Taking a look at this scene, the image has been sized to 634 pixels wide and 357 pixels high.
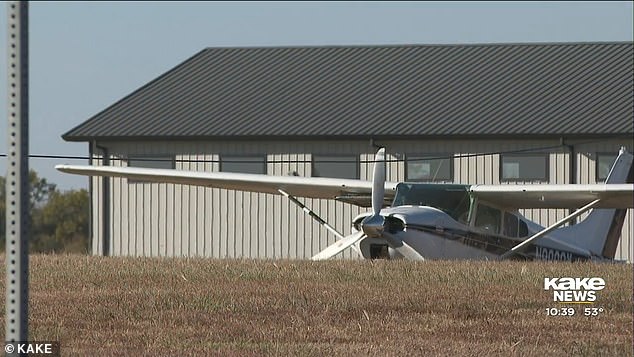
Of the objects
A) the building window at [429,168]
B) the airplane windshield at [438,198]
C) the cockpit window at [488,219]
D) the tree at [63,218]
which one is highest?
the building window at [429,168]

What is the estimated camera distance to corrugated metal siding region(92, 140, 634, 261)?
30656 mm

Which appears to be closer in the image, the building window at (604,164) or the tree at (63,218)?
the building window at (604,164)

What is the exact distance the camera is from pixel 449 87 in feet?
109

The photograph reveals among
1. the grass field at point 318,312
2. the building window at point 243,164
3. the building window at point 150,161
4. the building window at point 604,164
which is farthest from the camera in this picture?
the building window at point 150,161

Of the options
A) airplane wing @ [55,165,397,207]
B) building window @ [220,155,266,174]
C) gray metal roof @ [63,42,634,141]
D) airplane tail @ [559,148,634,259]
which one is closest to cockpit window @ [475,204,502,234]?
airplane wing @ [55,165,397,207]

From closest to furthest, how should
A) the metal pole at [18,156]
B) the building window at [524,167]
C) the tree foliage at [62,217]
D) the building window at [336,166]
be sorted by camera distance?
the metal pole at [18,156] → the building window at [524,167] → the building window at [336,166] → the tree foliage at [62,217]

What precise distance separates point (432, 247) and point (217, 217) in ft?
44.6

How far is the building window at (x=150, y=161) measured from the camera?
32.3 meters

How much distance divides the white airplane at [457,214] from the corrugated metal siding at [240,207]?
7.10 m

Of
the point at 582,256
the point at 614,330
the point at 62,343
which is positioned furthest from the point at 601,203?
the point at 62,343

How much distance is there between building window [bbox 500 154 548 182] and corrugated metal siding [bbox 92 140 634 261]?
0.20 metres

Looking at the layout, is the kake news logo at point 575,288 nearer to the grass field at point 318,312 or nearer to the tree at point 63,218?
the grass field at point 318,312

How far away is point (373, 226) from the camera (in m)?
18.2

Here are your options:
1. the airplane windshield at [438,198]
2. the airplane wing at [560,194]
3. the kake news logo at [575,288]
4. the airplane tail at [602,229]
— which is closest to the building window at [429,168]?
the airplane tail at [602,229]
